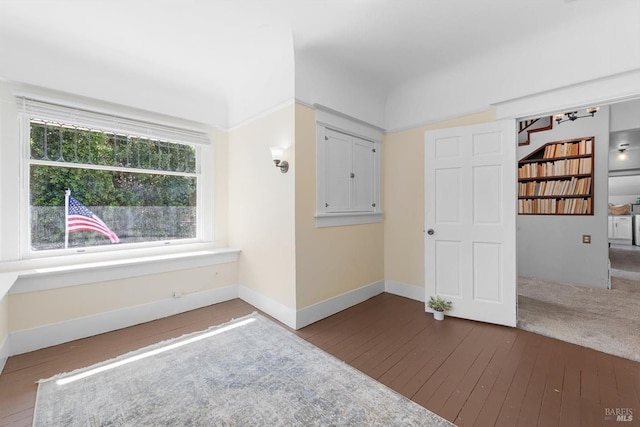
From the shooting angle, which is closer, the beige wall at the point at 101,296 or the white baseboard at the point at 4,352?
the white baseboard at the point at 4,352

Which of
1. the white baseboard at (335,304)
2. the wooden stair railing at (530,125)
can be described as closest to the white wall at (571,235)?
the wooden stair railing at (530,125)

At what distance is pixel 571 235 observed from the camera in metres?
4.19

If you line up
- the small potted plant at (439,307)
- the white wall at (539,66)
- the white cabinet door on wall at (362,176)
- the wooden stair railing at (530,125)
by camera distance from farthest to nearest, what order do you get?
the wooden stair railing at (530,125), the white cabinet door on wall at (362,176), the small potted plant at (439,307), the white wall at (539,66)

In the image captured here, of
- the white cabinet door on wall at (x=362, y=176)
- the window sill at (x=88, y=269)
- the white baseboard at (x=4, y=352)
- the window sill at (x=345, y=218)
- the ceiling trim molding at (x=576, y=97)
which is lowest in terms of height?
Result: the white baseboard at (x=4, y=352)

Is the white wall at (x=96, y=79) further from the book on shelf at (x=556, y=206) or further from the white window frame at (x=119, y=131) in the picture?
the book on shelf at (x=556, y=206)

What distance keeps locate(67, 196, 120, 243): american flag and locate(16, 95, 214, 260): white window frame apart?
189mm

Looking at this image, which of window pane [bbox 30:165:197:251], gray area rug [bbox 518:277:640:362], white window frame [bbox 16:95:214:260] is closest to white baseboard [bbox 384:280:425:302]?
gray area rug [bbox 518:277:640:362]

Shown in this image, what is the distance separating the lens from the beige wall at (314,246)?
2.79 m

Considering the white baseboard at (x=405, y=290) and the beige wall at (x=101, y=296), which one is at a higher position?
the beige wall at (x=101, y=296)

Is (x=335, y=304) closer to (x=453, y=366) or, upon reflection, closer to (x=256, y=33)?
(x=453, y=366)

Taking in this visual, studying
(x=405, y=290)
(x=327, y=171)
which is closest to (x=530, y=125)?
(x=405, y=290)

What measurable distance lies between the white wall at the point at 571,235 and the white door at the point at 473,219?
2.42 metres

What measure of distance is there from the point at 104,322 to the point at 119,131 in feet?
6.55

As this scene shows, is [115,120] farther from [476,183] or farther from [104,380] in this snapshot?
[476,183]
